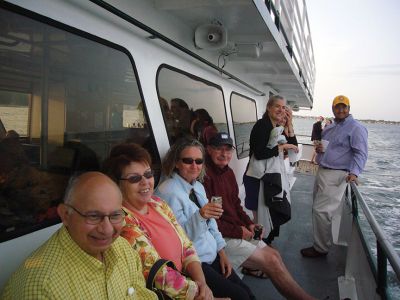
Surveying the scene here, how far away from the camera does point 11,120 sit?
1.48 meters

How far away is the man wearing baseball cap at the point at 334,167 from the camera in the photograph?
3421 millimetres

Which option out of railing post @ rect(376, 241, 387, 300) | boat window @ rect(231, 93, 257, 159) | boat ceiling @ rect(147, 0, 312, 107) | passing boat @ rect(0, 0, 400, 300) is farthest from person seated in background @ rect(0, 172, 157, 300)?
boat window @ rect(231, 93, 257, 159)

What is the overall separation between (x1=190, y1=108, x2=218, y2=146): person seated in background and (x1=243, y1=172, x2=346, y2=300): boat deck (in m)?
1.39

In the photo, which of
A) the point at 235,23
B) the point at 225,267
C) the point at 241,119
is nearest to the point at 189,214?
the point at 225,267

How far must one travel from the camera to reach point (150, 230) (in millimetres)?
1691

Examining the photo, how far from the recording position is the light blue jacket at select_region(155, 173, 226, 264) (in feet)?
6.75

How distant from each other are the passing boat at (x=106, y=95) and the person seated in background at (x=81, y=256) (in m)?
0.45

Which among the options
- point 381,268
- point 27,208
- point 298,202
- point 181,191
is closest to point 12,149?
point 27,208

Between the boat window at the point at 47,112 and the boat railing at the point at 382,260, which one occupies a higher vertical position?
the boat window at the point at 47,112

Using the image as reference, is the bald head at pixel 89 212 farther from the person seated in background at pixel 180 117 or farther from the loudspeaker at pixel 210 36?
the loudspeaker at pixel 210 36

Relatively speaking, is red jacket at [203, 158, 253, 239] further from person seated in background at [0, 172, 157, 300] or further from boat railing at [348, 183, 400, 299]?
person seated in background at [0, 172, 157, 300]

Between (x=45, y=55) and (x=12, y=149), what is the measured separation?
49 centimetres

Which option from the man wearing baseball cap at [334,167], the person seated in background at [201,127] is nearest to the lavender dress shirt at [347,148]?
the man wearing baseball cap at [334,167]

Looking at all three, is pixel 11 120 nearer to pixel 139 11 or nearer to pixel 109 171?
pixel 109 171
